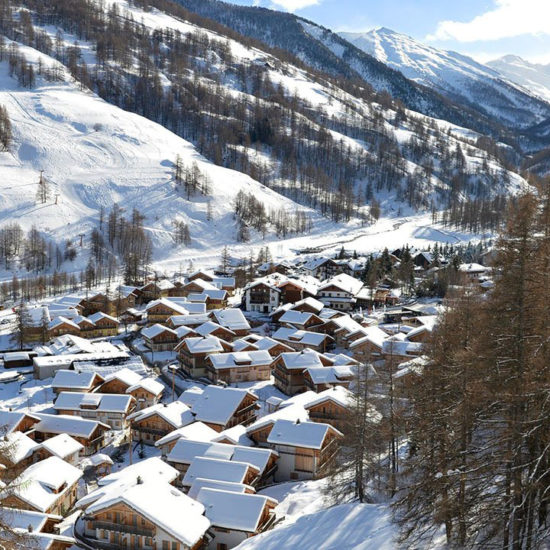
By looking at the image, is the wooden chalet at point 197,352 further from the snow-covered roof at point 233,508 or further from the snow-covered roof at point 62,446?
the snow-covered roof at point 233,508

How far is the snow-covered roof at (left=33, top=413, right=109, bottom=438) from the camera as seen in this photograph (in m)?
30.6

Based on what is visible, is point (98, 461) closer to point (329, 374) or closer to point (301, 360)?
point (301, 360)

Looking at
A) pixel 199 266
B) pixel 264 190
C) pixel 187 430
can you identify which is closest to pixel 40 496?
pixel 187 430

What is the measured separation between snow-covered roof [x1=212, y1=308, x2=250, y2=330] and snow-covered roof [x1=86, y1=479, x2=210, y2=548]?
1219 inches

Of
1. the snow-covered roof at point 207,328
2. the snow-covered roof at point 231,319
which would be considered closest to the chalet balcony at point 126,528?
the snow-covered roof at point 207,328

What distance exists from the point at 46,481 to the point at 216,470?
7.71 m

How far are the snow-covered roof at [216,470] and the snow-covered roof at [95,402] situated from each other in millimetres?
11784

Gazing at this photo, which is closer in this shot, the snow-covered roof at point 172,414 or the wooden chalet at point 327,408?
the wooden chalet at point 327,408

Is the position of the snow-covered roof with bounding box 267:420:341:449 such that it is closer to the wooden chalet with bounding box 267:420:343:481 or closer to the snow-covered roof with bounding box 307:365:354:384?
the wooden chalet with bounding box 267:420:343:481

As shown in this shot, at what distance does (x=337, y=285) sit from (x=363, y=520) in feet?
150

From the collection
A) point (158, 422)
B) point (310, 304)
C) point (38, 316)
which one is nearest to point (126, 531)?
point (158, 422)

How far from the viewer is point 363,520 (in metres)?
17.0

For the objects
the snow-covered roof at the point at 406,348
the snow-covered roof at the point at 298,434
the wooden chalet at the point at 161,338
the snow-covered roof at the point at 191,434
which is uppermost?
the snow-covered roof at the point at 406,348

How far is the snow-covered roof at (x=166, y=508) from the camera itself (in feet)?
62.0
